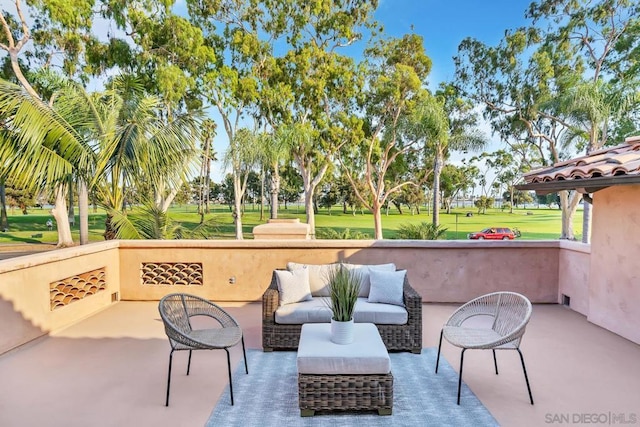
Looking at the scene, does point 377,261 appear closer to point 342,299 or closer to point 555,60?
point 342,299

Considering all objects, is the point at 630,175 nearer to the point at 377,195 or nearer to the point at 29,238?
the point at 377,195

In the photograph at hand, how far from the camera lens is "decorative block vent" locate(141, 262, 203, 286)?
5.73m

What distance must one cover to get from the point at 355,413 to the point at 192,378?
1.52m

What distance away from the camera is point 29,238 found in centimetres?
2314

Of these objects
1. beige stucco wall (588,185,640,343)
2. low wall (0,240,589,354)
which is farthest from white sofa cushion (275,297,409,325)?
beige stucco wall (588,185,640,343)

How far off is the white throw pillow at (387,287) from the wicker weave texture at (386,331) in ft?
0.57

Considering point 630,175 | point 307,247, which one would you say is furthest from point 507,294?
point 307,247

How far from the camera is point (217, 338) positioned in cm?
304

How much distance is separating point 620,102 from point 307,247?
12.8 meters

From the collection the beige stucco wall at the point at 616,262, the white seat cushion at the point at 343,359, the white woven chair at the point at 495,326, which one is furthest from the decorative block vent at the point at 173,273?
the beige stucco wall at the point at 616,262

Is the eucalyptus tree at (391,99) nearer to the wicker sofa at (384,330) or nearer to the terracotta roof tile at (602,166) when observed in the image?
the terracotta roof tile at (602,166)

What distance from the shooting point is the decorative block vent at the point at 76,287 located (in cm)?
453

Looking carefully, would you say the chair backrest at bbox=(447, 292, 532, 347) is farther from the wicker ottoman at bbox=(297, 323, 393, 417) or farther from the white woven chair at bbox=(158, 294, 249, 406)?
the white woven chair at bbox=(158, 294, 249, 406)

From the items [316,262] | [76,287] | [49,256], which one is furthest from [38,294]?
[316,262]
